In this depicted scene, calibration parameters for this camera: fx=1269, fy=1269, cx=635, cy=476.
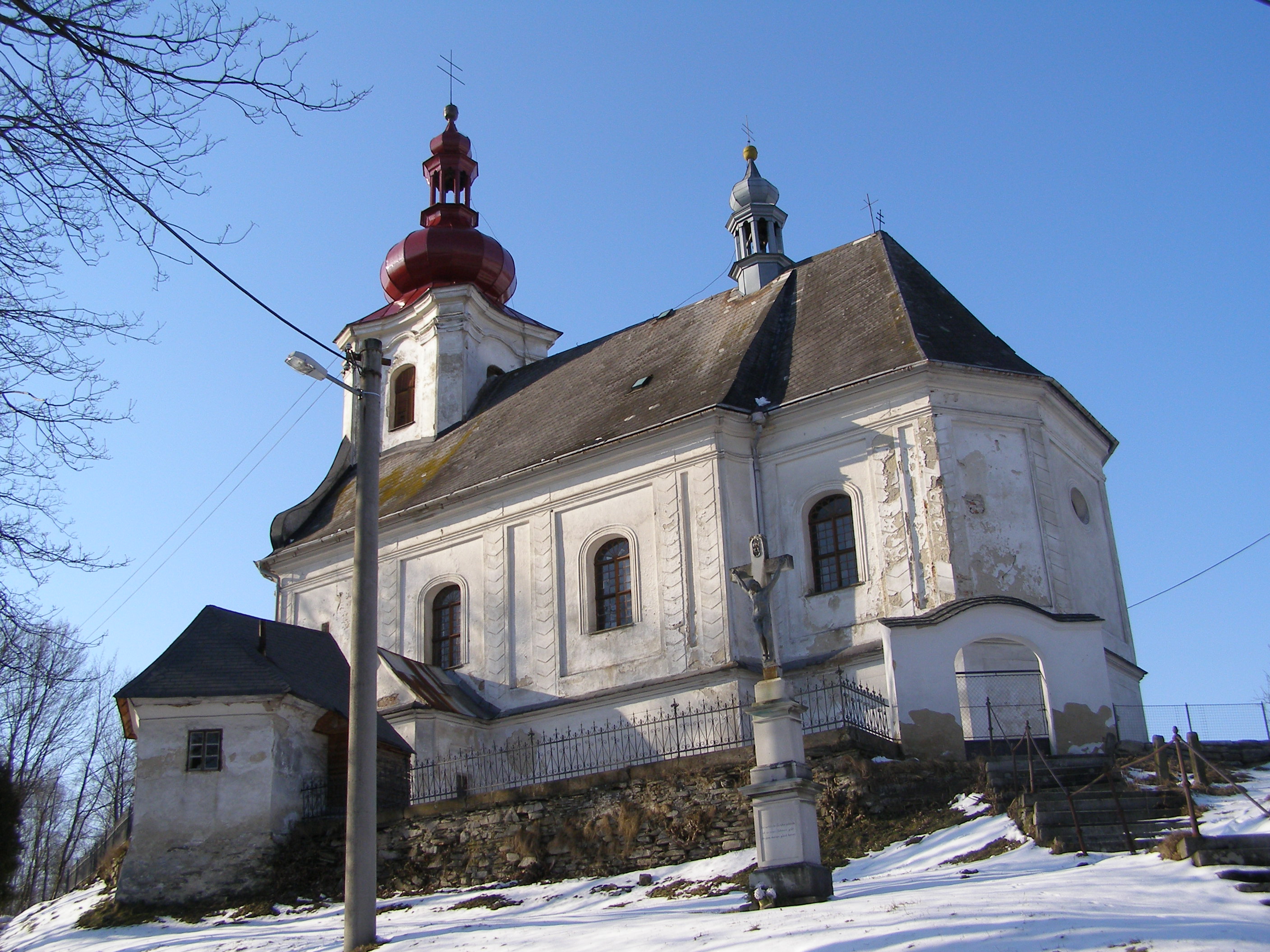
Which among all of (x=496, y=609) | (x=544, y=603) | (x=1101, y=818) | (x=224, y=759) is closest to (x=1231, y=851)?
(x=1101, y=818)

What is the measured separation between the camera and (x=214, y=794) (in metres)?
18.4

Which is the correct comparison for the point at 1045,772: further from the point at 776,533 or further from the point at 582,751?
the point at 582,751

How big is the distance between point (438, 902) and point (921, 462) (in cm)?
1007

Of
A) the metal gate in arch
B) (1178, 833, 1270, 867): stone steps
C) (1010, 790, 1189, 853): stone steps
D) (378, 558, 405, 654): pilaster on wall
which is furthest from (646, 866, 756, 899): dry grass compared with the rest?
(378, 558, 405, 654): pilaster on wall

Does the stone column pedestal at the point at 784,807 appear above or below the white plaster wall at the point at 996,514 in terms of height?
below

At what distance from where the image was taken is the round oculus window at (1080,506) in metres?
22.0

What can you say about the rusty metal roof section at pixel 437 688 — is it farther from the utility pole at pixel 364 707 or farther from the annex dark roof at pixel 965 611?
the utility pole at pixel 364 707

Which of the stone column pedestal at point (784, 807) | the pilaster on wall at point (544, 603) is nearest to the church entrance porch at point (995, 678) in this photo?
the stone column pedestal at point (784, 807)

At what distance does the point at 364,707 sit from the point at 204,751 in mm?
8620

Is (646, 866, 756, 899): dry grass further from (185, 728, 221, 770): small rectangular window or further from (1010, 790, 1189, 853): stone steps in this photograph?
(185, 728, 221, 770): small rectangular window

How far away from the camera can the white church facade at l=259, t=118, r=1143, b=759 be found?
19.2 meters

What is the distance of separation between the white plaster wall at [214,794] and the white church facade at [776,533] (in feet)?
9.25

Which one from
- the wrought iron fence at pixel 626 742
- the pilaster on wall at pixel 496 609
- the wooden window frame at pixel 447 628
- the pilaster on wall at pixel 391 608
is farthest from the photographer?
the pilaster on wall at pixel 391 608

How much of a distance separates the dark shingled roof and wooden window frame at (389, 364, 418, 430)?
1.10 metres
